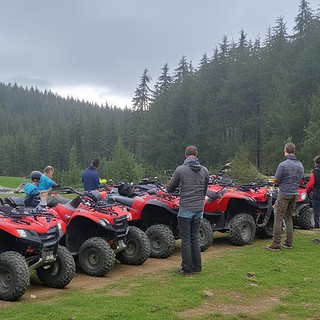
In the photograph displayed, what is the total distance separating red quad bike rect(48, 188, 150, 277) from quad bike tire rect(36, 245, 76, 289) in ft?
2.34

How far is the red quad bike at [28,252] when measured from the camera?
5.75m

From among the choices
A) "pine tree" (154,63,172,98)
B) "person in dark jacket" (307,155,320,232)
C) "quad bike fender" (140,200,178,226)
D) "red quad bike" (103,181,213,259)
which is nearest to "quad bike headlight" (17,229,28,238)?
"red quad bike" (103,181,213,259)

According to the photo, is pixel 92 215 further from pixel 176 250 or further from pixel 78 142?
pixel 78 142

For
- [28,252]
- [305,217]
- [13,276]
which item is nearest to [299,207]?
[305,217]

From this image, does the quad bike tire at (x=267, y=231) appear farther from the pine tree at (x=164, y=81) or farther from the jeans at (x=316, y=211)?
the pine tree at (x=164, y=81)

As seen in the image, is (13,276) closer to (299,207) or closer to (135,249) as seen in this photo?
(135,249)

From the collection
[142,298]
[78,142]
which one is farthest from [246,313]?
[78,142]

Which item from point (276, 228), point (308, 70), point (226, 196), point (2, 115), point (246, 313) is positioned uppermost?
point (2, 115)

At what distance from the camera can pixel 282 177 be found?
8.93 metres

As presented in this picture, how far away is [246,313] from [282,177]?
418 cm

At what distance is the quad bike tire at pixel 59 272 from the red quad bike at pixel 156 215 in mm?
2419

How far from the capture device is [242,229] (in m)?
9.91

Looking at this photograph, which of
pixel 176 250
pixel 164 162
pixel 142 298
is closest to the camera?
pixel 142 298

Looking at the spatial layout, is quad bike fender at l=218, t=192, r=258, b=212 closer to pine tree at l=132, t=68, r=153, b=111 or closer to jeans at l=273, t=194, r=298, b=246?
jeans at l=273, t=194, r=298, b=246
